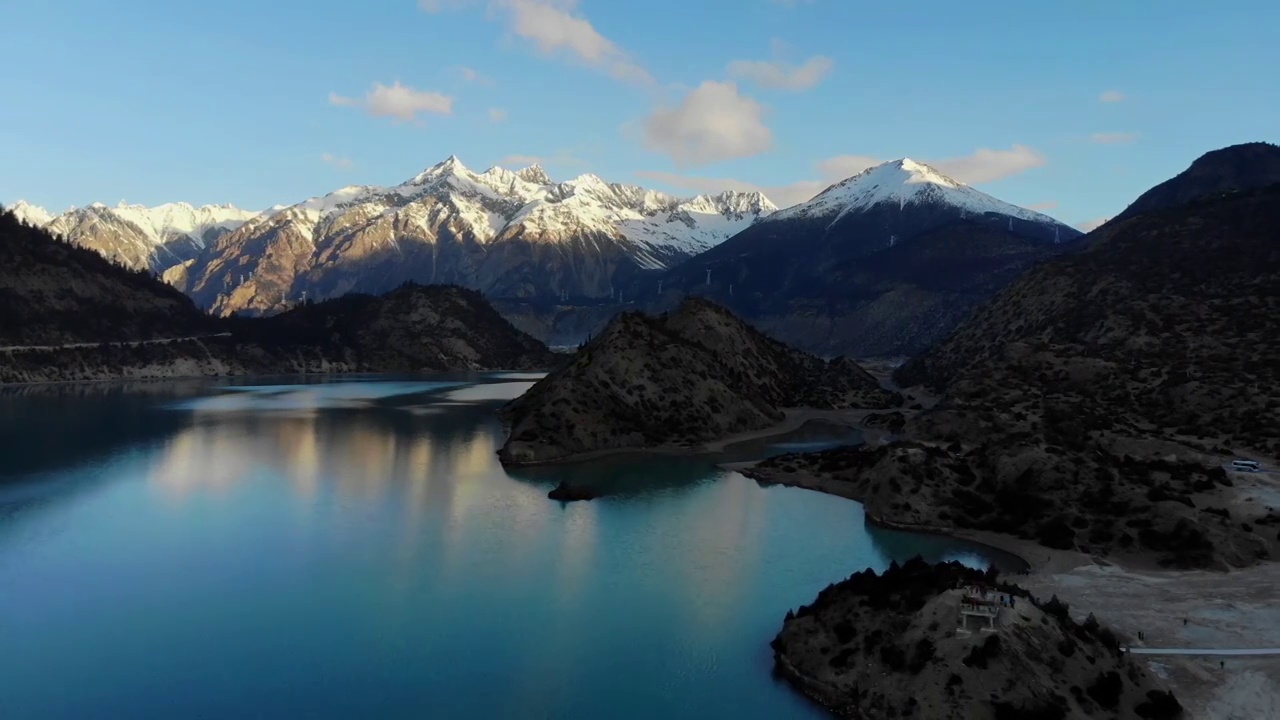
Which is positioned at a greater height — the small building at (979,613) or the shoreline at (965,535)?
the small building at (979,613)

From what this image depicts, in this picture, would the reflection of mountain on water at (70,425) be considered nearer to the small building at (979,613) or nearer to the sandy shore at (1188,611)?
the small building at (979,613)

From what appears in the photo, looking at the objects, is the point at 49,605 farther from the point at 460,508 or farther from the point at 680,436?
the point at 680,436

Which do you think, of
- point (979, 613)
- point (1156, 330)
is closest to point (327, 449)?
point (979, 613)

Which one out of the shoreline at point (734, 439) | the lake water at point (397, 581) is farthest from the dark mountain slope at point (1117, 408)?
the shoreline at point (734, 439)

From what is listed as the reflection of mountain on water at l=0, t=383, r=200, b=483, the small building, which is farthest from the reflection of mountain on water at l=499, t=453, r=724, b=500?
the reflection of mountain on water at l=0, t=383, r=200, b=483

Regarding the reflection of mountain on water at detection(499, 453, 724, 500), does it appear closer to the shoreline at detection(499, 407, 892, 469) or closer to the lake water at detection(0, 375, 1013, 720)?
the lake water at detection(0, 375, 1013, 720)

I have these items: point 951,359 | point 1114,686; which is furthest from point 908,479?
point 951,359
